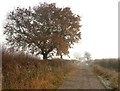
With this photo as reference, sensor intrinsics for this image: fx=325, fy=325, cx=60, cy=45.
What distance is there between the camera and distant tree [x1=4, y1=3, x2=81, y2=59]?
1558 inches

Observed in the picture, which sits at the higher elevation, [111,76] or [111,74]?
[111,74]

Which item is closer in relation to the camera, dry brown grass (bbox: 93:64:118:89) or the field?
dry brown grass (bbox: 93:64:118:89)

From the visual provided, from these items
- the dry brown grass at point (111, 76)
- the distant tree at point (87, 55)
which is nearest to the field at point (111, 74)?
the dry brown grass at point (111, 76)

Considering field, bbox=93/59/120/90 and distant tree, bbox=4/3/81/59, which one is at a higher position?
distant tree, bbox=4/3/81/59

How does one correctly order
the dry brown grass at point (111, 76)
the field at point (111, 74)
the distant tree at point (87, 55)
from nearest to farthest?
the dry brown grass at point (111, 76) < the field at point (111, 74) < the distant tree at point (87, 55)

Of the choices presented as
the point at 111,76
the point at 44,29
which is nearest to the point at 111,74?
the point at 111,76

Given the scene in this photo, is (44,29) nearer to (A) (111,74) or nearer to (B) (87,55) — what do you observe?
(A) (111,74)

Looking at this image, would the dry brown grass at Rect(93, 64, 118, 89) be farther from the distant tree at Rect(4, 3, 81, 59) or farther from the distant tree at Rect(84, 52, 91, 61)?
the distant tree at Rect(84, 52, 91, 61)

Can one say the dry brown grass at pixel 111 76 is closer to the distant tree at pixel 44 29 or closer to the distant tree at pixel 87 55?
the distant tree at pixel 44 29

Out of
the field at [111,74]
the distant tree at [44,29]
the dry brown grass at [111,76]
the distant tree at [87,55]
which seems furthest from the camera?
the distant tree at [87,55]

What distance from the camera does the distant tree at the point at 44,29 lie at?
130 ft

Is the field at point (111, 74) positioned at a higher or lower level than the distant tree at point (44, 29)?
lower

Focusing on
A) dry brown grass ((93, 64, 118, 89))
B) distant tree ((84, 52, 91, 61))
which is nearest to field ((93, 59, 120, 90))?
dry brown grass ((93, 64, 118, 89))

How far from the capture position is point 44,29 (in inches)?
1567
